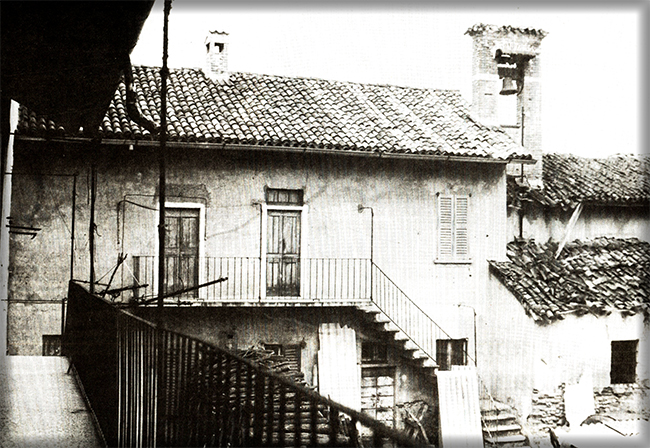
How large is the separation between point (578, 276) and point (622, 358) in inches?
87.2

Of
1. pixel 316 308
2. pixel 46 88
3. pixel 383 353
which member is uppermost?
pixel 46 88

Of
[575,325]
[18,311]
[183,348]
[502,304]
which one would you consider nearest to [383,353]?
[502,304]

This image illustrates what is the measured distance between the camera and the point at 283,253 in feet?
50.9

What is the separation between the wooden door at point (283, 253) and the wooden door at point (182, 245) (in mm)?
1588

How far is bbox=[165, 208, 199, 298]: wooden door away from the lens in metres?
14.7

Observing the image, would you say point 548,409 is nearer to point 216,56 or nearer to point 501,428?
point 501,428

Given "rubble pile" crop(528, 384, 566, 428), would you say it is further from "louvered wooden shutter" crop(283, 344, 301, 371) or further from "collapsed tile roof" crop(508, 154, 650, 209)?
"louvered wooden shutter" crop(283, 344, 301, 371)

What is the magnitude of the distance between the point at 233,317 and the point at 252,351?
5.14 ft

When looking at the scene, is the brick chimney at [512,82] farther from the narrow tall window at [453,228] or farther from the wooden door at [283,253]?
the wooden door at [283,253]

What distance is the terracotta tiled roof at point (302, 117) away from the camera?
1452cm

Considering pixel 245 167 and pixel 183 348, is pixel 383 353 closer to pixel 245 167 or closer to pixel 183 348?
pixel 245 167

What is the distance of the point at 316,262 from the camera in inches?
612

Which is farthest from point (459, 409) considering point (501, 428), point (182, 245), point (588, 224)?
point (182, 245)

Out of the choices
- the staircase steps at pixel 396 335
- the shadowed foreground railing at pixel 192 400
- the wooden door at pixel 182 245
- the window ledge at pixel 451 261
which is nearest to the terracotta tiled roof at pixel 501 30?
the window ledge at pixel 451 261
